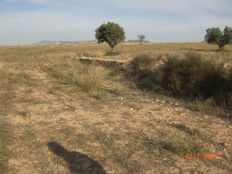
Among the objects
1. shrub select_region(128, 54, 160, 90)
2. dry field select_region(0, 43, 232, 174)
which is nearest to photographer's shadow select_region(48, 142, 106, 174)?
dry field select_region(0, 43, 232, 174)

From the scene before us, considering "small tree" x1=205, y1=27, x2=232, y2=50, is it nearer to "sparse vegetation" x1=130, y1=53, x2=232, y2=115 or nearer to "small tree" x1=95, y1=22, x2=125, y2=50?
"small tree" x1=95, y1=22, x2=125, y2=50

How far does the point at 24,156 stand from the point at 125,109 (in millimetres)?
3588

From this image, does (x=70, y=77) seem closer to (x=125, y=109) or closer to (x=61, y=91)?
(x=61, y=91)

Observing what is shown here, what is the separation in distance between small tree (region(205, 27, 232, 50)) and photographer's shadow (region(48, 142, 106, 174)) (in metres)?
46.5

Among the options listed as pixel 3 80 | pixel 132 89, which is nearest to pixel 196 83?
pixel 132 89

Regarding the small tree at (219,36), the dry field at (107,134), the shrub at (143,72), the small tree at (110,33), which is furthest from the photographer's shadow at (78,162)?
the small tree at (219,36)

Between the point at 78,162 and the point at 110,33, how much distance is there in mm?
34458

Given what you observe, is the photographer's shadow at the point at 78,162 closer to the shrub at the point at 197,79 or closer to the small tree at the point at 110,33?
the shrub at the point at 197,79

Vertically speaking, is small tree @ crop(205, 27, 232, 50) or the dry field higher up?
small tree @ crop(205, 27, 232, 50)

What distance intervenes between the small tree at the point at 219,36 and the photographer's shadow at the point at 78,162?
46.5 meters

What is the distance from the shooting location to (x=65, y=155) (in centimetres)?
542

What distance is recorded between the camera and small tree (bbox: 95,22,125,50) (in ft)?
126

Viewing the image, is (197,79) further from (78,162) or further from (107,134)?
(78,162)

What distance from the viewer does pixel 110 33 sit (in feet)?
127
